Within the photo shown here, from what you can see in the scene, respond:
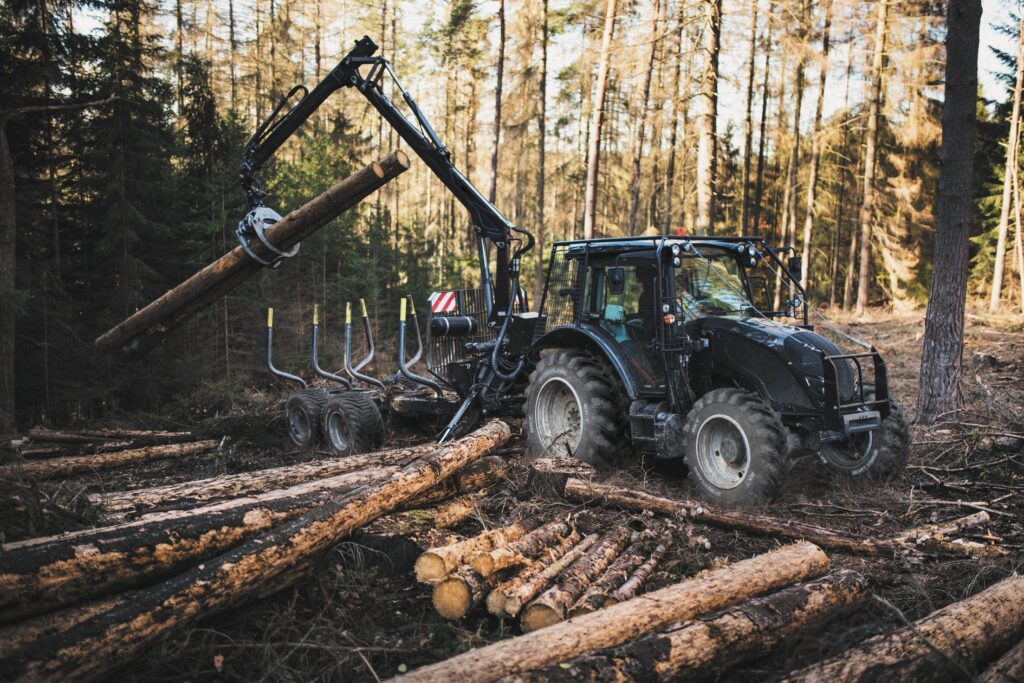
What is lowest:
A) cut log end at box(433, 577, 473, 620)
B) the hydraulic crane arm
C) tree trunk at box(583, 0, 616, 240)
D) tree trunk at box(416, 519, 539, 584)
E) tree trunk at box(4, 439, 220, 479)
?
tree trunk at box(4, 439, 220, 479)

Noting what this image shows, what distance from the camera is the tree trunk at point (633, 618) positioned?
299 cm

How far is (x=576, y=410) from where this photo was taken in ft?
23.3

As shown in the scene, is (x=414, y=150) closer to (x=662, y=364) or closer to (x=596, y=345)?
(x=596, y=345)

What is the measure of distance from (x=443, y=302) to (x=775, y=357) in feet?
14.6

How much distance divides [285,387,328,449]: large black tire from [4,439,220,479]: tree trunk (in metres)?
0.95

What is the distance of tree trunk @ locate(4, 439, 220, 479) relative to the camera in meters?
7.35

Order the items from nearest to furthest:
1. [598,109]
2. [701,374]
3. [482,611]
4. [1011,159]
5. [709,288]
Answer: [482,611]
[701,374]
[709,288]
[598,109]
[1011,159]

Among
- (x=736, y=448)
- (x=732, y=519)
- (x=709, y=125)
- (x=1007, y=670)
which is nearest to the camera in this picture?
(x=1007, y=670)

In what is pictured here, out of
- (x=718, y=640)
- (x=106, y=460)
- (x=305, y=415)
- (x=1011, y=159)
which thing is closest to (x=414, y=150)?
(x=305, y=415)

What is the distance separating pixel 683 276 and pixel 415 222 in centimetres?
1951

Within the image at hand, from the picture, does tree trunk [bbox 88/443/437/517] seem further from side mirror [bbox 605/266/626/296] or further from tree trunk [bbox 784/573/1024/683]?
tree trunk [bbox 784/573/1024/683]

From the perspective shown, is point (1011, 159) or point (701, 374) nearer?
point (701, 374)

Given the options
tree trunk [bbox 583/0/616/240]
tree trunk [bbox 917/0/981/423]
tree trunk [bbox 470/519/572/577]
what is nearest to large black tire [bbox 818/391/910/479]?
tree trunk [bbox 917/0/981/423]

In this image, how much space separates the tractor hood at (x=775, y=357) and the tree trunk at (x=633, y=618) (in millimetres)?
1803
